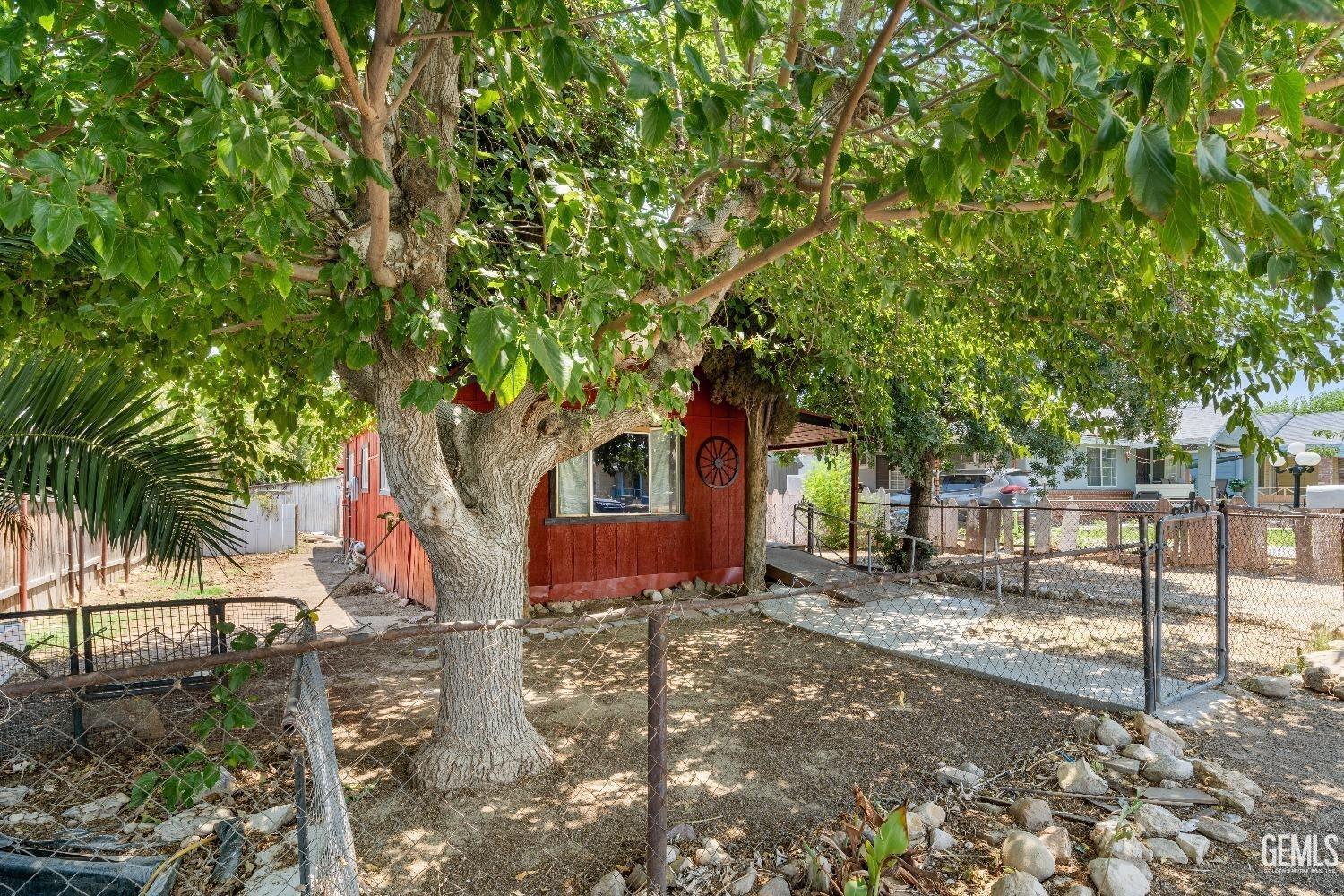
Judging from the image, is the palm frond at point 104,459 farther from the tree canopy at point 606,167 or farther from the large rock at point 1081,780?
the large rock at point 1081,780

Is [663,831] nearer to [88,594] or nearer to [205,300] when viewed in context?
[205,300]

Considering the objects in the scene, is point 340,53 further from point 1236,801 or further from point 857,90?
point 1236,801

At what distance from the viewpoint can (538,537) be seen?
7.71m

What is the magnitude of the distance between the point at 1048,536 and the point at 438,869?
461 inches

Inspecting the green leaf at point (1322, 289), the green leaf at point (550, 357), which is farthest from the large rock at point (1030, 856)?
the green leaf at point (550, 357)

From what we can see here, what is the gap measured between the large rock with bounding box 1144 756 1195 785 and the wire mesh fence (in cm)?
60

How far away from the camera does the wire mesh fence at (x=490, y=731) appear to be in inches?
95.8

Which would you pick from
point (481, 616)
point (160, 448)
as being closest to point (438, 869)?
point (481, 616)

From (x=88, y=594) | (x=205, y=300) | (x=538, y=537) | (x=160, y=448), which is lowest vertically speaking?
(x=88, y=594)

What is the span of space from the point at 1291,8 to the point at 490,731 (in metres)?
3.74

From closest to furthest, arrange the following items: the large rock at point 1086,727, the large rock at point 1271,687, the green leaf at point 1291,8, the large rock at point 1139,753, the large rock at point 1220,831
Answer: the green leaf at point 1291,8
the large rock at point 1220,831
the large rock at point 1139,753
the large rock at point 1086,727
the large rock at point 1271,687

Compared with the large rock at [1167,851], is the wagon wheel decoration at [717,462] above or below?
above

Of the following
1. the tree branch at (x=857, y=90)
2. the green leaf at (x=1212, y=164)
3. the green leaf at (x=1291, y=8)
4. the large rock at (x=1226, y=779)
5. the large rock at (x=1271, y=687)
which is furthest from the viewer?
the large rock at (x=1271, y=687)

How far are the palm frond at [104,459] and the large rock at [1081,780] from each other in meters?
4.26
